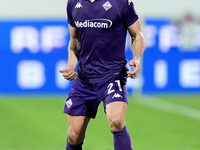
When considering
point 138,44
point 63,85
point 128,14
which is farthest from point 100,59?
point 63,85

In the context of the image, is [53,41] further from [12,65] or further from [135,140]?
[135,140]

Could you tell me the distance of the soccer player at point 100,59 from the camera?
639cm

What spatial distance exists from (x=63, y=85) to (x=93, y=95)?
27.0ft

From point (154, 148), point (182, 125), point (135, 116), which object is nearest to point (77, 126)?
point (154, 148)

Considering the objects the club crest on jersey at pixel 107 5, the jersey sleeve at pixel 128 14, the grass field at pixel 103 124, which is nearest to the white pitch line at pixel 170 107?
the grass field at pixel 103 124

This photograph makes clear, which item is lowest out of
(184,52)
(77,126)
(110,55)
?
(184,52)

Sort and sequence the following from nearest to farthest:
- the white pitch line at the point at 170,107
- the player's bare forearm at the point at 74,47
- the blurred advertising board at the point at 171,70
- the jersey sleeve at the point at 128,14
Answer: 1. the jersey sleeve at the point at 128,14
2. the player's bare forearm at the point at 74,47
3. the white pitch line at the point at 170,107
4. the blurred advertising board at the point at 171,70

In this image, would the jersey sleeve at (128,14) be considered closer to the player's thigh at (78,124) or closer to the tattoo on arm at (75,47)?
the tattoo on arm at (75,47)

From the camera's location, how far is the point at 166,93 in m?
14.8

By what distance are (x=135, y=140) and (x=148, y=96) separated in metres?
5.31

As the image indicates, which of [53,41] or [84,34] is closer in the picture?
[84,34]

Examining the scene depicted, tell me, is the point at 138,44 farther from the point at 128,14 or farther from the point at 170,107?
the point at 170,107

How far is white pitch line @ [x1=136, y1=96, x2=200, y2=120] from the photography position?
41.4 feet

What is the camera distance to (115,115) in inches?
243
